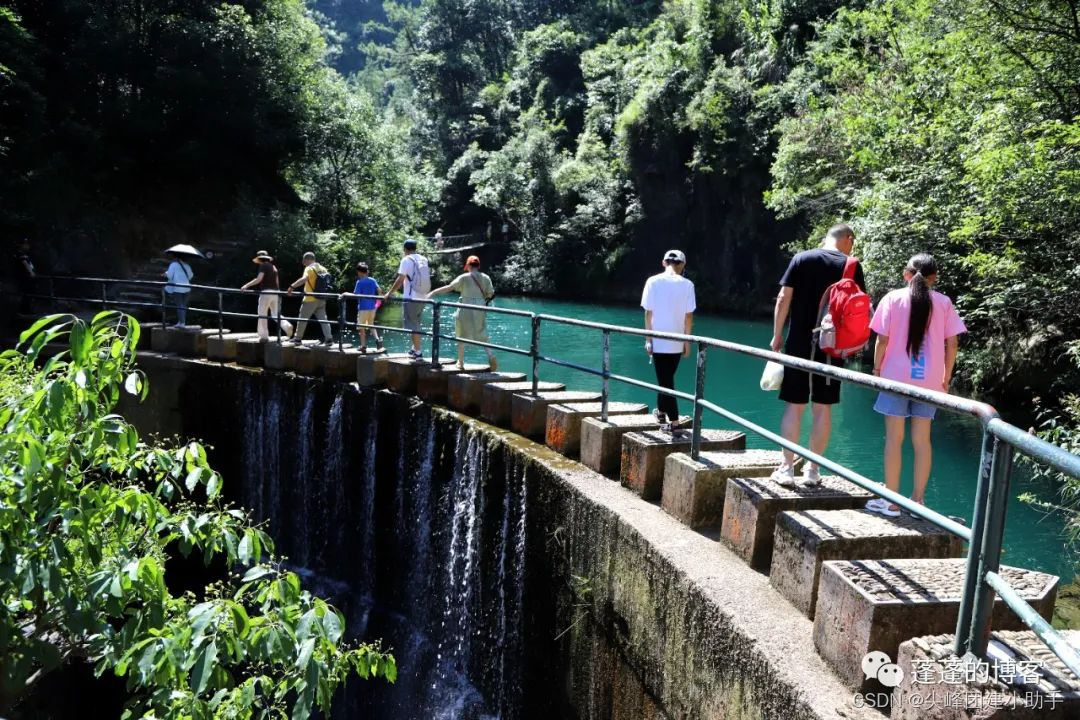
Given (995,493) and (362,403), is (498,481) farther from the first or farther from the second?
(995,493)

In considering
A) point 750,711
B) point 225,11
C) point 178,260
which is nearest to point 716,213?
point 225,11

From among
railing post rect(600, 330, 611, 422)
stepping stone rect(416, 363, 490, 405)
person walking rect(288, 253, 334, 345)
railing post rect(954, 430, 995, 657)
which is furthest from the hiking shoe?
person walking rect(288, 253, 334, 345)

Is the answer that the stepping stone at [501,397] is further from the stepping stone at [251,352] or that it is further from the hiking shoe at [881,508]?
the stepping stone at [251,352]

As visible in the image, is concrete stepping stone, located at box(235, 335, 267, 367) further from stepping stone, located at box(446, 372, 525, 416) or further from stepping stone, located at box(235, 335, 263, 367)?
stepping stone, located at box(446, 372, 525, 416)

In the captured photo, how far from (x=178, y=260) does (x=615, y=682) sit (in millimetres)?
11932

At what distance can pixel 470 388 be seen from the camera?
29.9 feet

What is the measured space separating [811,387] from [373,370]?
266 inches

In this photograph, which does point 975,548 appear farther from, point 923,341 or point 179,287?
point 179,287

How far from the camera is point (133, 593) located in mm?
3279

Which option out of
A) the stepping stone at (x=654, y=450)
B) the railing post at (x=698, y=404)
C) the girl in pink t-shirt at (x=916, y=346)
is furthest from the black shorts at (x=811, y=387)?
the stepping stone at (x=654, y=450)

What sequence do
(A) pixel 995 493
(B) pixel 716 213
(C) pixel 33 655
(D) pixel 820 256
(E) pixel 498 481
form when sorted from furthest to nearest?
(B) pixel 716 213, (E) pixel 498 481, (D) pixel 820 256, (C) pixel 33 655, (A) pixel 995 493

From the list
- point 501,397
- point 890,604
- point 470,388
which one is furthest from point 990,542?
point 470,388

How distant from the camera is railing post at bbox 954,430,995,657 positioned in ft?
8.30

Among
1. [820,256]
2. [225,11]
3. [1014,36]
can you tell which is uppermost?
[225,11]
